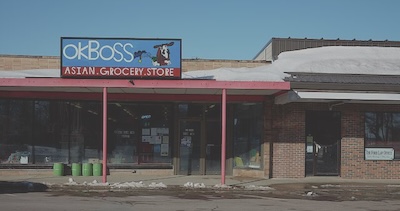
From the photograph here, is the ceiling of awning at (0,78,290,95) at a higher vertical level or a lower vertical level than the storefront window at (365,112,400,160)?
higher

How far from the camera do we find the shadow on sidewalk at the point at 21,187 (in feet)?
49.7

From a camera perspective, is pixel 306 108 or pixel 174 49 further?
pixel 306 108

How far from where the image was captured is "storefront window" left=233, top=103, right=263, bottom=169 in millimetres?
19406

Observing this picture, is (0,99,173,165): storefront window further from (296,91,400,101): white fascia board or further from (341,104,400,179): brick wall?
(341,104,400,179): brick wall

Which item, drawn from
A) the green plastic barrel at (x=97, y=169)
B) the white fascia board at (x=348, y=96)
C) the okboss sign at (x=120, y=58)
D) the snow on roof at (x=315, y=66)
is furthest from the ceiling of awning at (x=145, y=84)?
the green plastic barrel at (x=97, y=169)

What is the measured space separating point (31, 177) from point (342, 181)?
11.1 m

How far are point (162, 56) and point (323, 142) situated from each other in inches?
278

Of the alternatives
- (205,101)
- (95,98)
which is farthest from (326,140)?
(95,98)

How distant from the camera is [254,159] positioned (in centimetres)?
1945

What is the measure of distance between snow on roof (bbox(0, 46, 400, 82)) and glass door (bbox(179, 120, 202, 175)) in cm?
206

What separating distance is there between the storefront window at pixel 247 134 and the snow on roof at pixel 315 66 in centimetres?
154

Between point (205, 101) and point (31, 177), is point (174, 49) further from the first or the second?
point (31, 177)

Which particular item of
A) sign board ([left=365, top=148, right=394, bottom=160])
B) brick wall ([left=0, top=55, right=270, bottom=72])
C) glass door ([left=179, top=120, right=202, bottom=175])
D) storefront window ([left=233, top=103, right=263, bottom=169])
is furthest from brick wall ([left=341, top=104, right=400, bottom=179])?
glass door ([left=179, top=120, right=202, bottom=175])

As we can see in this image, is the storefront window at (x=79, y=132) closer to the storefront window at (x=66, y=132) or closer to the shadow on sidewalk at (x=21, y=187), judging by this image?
the storefront window at (x=66, y=132)
